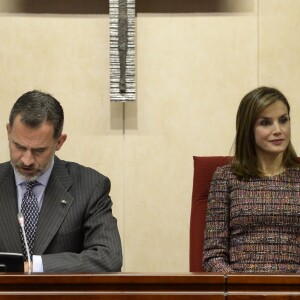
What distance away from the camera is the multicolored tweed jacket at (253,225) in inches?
106

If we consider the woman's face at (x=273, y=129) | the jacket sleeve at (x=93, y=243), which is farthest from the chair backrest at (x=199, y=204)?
the jacket sleeve at (x=93, y=243)

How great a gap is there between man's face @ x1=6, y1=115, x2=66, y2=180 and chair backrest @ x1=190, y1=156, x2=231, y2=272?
621mm

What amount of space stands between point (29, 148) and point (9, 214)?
0.23 m

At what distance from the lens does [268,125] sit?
2807 mm

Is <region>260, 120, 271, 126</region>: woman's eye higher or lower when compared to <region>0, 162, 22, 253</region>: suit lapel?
higher

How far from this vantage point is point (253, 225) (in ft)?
8.96

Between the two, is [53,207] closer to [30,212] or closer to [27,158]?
[30,212]

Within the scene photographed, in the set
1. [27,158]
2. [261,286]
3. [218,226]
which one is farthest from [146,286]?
[218,226]

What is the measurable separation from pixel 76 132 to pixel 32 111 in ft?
3.26

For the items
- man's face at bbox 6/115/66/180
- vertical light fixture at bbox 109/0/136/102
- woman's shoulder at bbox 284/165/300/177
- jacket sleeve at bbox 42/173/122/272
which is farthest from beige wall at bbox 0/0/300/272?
man's face at bbox 6/115/66/180

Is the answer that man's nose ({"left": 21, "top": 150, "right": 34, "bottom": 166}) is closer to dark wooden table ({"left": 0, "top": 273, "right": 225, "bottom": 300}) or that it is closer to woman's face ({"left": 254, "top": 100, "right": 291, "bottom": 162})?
dark wooden table ({"left": 0, "top": 273, "right": 225, "bottom": 300})

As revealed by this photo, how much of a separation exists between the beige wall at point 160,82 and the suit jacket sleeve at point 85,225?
876mm

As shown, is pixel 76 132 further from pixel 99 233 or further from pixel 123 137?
pixel 99 233

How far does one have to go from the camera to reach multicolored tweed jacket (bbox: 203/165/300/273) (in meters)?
2.70
